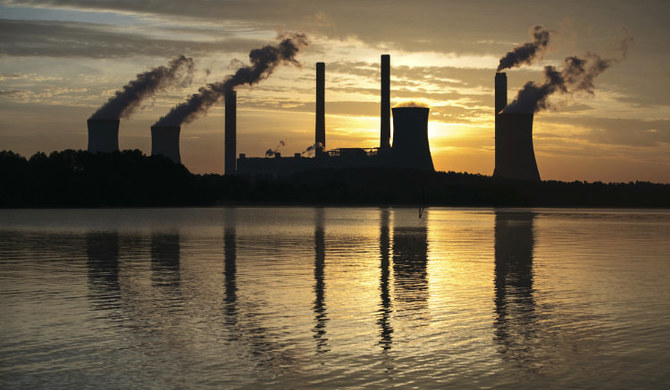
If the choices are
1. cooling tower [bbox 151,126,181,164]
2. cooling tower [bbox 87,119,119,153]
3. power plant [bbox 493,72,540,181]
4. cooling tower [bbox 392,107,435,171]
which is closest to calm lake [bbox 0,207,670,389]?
cooling tower [bbox 87,119,119,153]

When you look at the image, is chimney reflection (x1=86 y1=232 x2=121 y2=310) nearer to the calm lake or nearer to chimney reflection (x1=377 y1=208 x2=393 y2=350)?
the calm lake

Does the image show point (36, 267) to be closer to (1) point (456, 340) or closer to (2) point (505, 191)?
(1) point (456, 340)

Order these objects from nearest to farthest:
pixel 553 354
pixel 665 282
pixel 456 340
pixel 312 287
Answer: pixel 553 354 < pixel 456 340 < pixel 312 287 < pixel 665 282

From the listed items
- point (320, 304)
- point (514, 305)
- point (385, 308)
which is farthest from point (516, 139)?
point (385, 308)

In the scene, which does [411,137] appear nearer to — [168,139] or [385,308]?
[168,139]

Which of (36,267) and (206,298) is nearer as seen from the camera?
(206,298)

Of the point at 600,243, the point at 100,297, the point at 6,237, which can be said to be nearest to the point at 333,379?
the point at 100,297

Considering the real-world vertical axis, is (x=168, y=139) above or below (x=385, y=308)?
above
